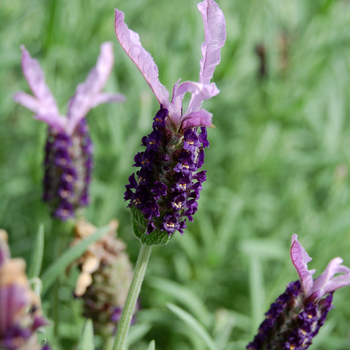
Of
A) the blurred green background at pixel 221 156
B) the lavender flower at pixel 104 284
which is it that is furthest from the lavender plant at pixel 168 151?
the blurred green background at pixel 221 156

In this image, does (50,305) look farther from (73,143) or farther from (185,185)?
(185,185)

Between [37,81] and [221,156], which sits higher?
[221,156]

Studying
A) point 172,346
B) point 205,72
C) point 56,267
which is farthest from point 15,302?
point 172,346

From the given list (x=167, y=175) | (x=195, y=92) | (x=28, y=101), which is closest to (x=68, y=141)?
(x=28, y=101)

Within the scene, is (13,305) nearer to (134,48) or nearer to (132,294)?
(132,294)

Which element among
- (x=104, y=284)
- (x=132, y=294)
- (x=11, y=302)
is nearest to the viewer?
(x=11, y=302)

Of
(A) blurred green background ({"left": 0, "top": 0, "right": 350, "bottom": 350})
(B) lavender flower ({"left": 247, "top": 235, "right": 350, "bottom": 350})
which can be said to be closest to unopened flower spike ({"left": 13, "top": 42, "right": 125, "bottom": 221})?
(A) blurred green background ({"left": 0, "top": 0, "right": 350, "bottom": 350})
